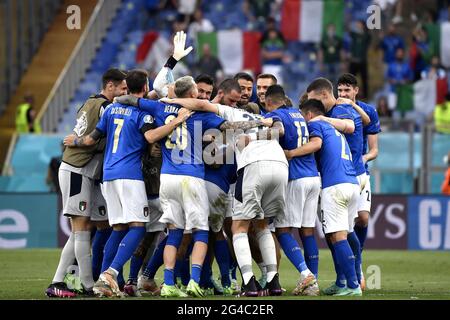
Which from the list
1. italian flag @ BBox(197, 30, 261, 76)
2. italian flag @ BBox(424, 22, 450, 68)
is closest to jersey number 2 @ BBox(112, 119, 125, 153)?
italian flag @ BBox(197, 30, 261, 76)

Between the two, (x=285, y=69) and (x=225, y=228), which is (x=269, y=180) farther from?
(x=285, y=69)

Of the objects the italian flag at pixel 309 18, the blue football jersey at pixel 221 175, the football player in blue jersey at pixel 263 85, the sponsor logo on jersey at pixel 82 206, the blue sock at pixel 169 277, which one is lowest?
the blue sock at pixel 169 277

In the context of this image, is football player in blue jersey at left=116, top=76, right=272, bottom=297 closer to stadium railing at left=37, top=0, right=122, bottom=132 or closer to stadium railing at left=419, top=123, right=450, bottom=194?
stadium railing at left=419, top=123, right=450, bottom=194

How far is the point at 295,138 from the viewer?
→ 45.9 ft

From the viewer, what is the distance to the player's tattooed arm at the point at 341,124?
1424 centimetres

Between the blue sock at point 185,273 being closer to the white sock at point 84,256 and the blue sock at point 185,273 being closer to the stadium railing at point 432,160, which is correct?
the white sock at point 84,256

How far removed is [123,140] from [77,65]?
1763cm

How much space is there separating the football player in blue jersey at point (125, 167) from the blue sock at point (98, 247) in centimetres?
78

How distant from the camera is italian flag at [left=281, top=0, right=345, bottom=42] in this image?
100.0 ft

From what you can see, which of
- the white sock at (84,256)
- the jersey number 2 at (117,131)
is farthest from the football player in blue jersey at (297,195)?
the white sock at (84,256)

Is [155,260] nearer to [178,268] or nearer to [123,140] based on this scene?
[178,268]

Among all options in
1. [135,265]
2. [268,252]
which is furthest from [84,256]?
[268,252]

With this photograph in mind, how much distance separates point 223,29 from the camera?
104ft

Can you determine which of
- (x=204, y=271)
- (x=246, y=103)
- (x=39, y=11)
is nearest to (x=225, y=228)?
(x=204, y=271)
